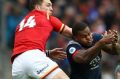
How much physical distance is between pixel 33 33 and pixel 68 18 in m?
6.85

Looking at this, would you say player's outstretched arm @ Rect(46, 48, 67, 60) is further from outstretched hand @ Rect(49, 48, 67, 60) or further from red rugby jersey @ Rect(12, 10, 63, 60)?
red rugby jersey @ Rect(12, 10, 63, 60)

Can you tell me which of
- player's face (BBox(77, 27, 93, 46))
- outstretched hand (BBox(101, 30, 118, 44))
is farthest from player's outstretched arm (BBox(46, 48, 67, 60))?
outstretched hand (BBox(101, 30, 118, 44))

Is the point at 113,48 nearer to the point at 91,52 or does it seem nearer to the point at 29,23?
the point at 91,52

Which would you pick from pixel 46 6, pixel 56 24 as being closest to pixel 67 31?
pixel 56 24

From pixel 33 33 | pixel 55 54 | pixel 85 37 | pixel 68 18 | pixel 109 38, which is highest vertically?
pixel 109 38

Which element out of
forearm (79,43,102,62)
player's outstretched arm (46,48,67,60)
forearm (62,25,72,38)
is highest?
forearm (79,43,102,62)

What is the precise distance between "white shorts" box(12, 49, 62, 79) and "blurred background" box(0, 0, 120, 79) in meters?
5.23

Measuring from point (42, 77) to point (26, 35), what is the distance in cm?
76

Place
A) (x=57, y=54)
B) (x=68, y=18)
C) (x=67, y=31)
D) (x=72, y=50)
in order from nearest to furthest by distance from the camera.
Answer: (x=72, y=50), (x=67, y=31), (x=57, y=54), (x=68, y=18)

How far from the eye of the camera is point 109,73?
15.7 meters

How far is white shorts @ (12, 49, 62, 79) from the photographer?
Answer: 30.4 feet

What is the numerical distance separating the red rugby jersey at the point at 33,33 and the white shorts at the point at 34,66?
0.11 m

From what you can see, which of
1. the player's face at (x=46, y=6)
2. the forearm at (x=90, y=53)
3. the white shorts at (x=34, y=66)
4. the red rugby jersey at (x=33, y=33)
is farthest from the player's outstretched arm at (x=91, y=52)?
the player's face at (x=46, y=6)

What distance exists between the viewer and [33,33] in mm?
9602
